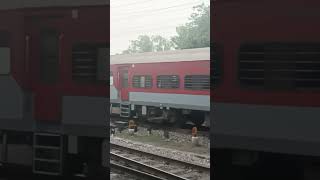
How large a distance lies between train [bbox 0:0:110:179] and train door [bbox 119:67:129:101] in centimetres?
1046

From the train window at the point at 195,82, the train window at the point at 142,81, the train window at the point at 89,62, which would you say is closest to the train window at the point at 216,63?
the train window at the point at 89,62

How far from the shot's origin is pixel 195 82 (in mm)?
10438

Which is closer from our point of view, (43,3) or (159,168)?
(43,3)

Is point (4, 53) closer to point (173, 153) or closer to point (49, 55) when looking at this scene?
point (49, 55)

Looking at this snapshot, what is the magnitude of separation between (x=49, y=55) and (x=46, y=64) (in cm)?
7

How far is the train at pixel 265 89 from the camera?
192 centimetres

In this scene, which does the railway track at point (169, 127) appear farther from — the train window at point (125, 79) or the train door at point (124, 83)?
the train window at point (125, 79)

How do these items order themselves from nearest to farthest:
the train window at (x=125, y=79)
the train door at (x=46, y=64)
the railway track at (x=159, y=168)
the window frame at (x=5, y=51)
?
the train door at (x=46, y=64), the window frame at (x=5, y=51), the railway track at (x=159, y=168), the train window at (x=125, y=79)

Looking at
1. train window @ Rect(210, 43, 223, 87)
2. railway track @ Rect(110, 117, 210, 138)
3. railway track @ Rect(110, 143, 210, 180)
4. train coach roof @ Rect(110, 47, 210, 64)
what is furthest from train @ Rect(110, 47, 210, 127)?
train window @ Rect(210, 43, 223, 87)

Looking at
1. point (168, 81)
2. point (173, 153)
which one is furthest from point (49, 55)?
point (168, 81)

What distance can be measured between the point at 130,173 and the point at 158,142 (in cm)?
328

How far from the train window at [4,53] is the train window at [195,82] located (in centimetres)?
765

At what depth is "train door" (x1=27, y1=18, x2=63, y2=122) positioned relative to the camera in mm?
2488

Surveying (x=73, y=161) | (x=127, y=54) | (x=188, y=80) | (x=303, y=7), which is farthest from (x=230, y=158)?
(x=127, y=54)
